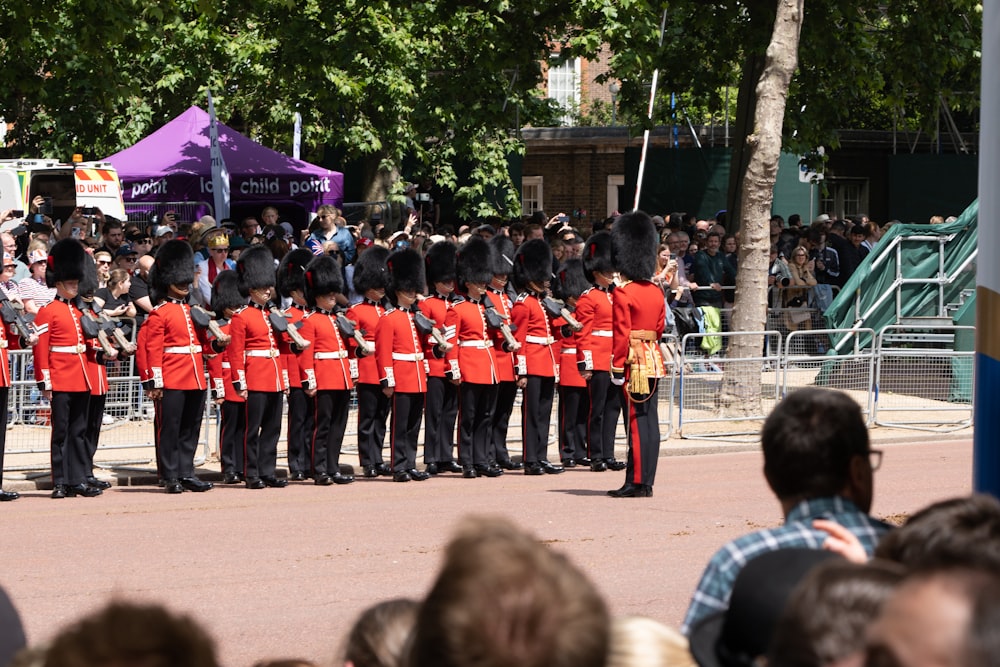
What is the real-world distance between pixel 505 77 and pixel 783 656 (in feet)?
72.1

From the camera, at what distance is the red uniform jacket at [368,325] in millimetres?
12336

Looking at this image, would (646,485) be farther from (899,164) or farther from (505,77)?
(899,164)

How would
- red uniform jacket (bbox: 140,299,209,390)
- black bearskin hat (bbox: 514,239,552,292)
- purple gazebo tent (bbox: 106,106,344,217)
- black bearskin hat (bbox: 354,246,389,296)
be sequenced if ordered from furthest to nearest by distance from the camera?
1. purple gazebo tent (bbox: 106,106,344,217)
2. black bearskin hat (bbox: 514,239,552,292)
3. black bearskin hat (bbox: 354,246,389,296)
4. red uniform jacket (bbox: 140,299,209,390)

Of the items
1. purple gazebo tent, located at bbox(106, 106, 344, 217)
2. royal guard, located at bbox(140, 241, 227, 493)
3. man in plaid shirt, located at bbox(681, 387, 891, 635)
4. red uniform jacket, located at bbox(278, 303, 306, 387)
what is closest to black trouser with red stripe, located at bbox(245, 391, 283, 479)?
red uniform jacket, located at bbox(278, 303, 306, 387)

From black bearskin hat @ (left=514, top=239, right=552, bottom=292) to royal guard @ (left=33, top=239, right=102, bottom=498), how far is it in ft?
12.0

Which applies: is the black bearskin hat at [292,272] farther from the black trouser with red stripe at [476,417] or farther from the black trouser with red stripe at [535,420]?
the black trouser with red stripe at [535,420]

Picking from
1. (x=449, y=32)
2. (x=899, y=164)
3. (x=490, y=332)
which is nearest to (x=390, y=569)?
(x=490, y=332)

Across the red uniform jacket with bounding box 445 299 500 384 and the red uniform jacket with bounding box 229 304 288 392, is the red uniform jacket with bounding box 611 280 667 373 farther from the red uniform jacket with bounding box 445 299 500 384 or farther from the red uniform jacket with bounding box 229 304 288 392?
the red uniform jacket with bounding box 229 304 288 392

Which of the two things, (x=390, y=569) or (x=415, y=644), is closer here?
(x=415, y=644)

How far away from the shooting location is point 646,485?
1070cm

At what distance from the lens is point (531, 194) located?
36.7 metres

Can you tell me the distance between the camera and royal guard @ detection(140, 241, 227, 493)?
37.7 feet

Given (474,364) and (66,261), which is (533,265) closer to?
(474,364)

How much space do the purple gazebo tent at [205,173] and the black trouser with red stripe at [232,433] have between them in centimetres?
941
